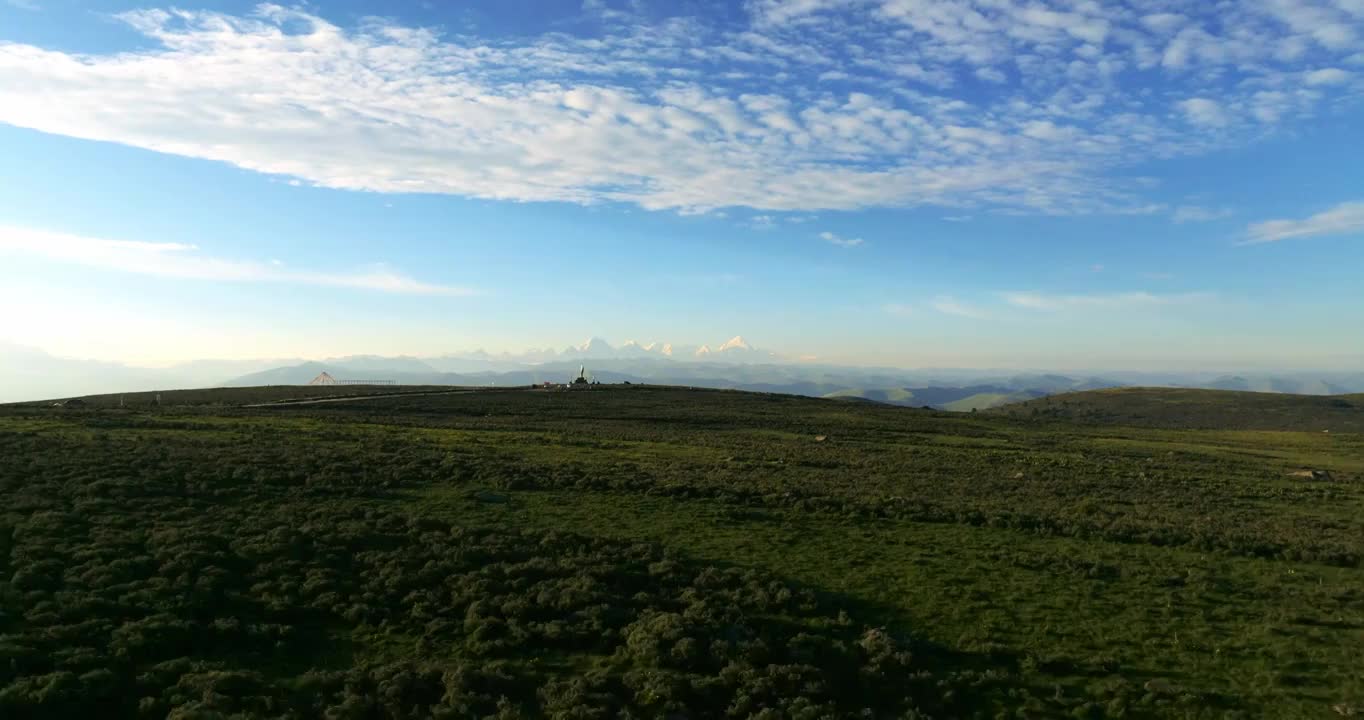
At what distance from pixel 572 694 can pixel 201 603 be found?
34.0 ft

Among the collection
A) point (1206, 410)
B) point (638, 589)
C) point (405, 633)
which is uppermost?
point (1206, 410)

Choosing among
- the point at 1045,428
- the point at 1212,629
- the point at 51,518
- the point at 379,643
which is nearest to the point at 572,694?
the point at 379,643

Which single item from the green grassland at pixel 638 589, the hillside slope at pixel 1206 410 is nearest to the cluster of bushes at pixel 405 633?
the green grassland at pixel 638 589

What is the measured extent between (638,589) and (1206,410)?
146 meters

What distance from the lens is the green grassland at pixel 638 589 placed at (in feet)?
46.4

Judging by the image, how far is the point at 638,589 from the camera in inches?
784

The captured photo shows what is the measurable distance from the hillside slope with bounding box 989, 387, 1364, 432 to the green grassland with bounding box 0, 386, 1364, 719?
94744 mm

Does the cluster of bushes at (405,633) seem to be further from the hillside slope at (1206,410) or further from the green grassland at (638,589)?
the hillside slope at (1206,410)

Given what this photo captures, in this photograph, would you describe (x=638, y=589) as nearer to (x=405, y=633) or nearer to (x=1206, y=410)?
(x=405, y=633)

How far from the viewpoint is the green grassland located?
46.4ft

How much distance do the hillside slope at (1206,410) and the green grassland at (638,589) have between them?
Result: 311 feet

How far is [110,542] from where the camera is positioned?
20938mm

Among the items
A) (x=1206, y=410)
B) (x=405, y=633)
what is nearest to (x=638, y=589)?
(x=405, y=633)

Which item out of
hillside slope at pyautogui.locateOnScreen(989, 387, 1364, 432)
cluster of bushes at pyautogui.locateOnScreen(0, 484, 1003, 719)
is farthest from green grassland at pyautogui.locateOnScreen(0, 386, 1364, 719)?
hillside slope at pyautogui.locateOnScreen(989, 387, 1364, 432)
